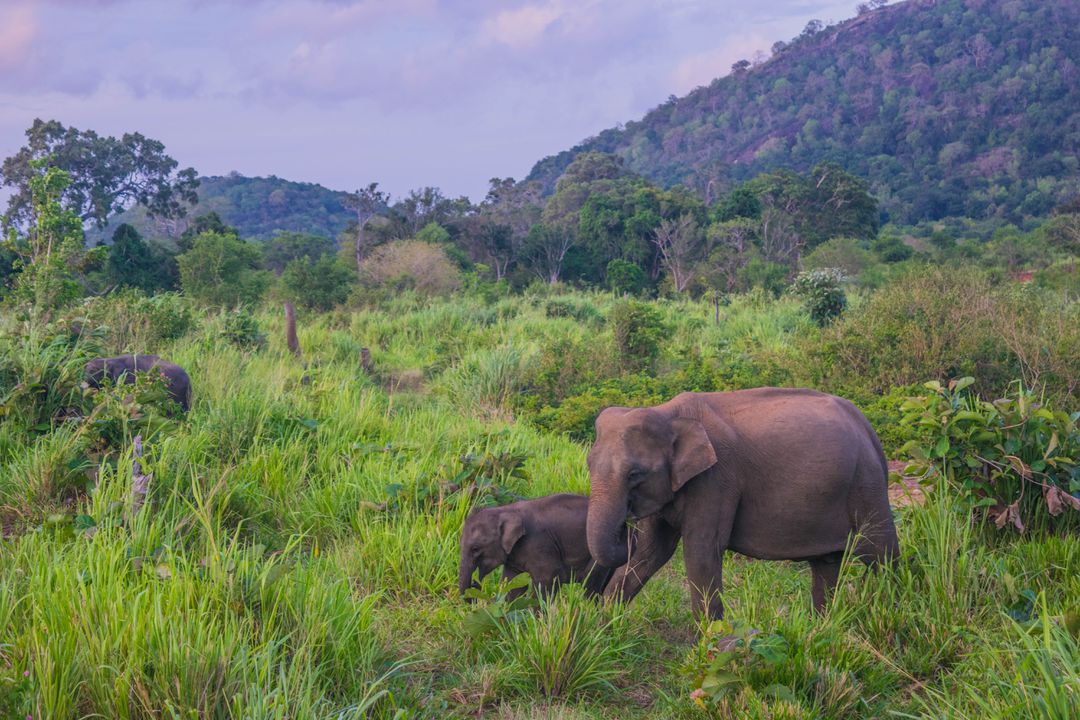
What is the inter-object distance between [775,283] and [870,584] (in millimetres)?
25384

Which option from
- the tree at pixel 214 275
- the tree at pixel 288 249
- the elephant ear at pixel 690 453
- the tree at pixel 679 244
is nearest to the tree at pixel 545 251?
the tree at pixel 679 244

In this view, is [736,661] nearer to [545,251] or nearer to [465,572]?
[465,572]

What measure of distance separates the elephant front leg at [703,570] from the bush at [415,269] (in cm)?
2637

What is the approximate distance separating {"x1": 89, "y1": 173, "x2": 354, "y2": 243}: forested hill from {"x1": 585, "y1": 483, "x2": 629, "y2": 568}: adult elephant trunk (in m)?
78.5

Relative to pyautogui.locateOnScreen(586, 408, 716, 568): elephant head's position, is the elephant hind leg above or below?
below

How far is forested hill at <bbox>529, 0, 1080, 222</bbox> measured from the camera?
77.8m

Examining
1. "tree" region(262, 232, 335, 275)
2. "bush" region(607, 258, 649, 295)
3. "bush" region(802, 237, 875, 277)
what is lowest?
"bush" region(802, 237, 875, 277)

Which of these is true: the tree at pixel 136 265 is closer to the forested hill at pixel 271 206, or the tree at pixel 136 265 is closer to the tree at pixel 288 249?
the tree at pixel 288 249

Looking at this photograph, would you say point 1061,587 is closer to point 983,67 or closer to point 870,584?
point 870,584

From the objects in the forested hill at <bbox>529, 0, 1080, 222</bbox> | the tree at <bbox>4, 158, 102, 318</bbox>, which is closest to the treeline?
the tree at <bbox>4, 158, 102, 318</bbox>

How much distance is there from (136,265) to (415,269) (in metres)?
9.99

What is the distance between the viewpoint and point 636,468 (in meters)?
3.98

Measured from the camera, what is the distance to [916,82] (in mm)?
108688

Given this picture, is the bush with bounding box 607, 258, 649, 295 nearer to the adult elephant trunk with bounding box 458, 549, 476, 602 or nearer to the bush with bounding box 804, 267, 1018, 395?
the bush with bounding box 804, 267, 1018, 395
